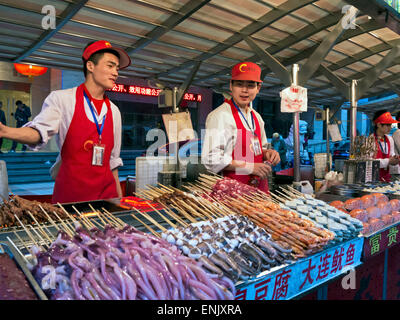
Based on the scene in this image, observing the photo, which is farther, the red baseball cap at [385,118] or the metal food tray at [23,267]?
the red baseball cap at [385,118]

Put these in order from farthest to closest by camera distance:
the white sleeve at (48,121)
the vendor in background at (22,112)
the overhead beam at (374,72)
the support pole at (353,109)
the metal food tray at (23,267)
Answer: the vendor in background at (22,112) < the overhead beam at (374,72) < the support pole at (353,109) < the white sleeve at (48,121) < the metal food tray at (23,267)

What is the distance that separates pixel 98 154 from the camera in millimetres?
2848

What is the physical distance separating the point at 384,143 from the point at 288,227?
4.81 m

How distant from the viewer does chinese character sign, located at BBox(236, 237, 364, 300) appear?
134cm

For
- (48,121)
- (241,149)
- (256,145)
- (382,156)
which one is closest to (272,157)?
(256,145)

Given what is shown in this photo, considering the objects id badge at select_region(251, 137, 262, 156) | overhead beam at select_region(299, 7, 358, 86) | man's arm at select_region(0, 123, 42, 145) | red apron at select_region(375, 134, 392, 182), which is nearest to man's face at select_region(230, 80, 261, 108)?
id badge at select_region(251, 137, 262, 156)

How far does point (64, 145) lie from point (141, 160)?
3.21 meters

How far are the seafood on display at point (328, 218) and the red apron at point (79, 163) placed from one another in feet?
5.72

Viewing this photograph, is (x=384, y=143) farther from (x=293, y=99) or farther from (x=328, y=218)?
(x=328, y=218)

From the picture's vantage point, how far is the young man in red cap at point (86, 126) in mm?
2672

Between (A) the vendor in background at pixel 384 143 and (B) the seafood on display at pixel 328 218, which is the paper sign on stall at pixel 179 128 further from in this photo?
(B) the seafood on display at pixel 328 218

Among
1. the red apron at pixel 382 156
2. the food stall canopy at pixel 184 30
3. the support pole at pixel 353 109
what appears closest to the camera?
the food stall canopy at pixel 184 30

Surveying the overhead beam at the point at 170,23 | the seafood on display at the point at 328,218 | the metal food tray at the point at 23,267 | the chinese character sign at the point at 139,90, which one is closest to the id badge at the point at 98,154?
the metal food tray at the point at 23,267

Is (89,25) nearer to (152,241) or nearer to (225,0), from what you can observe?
(225,0)
